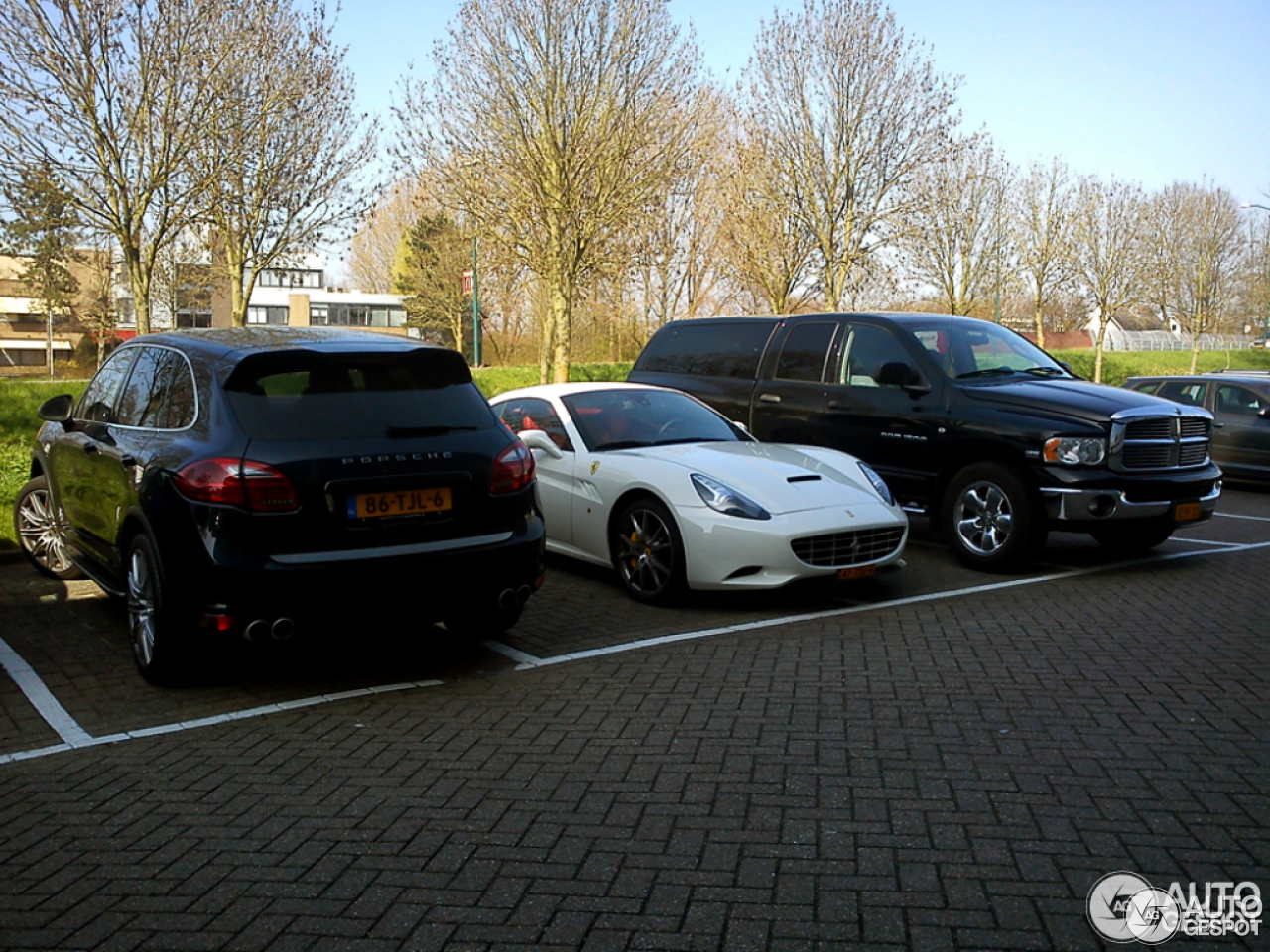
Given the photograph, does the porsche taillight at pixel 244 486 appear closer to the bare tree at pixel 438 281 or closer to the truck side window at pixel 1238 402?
the truck side window at pixel 1238 402

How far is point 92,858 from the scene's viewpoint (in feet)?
11.9

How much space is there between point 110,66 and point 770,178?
17130mm

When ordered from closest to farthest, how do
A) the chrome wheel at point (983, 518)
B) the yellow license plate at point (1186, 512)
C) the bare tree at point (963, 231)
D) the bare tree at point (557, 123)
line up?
the chrome wheel at point (983, 518)
the yellow license plate at point (1186, 512)
the bare tree at point (557, 123)
the bare tree at point (963, 231)

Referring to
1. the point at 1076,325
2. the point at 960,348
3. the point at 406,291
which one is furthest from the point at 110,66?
the point at 1076,325

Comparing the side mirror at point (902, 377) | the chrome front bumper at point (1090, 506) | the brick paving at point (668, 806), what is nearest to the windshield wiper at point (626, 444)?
the brick paving at point (668, 806)

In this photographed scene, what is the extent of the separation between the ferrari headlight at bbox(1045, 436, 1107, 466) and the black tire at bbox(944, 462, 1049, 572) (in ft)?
1.02

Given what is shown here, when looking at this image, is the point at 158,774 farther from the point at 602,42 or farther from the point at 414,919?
the point at 602,42

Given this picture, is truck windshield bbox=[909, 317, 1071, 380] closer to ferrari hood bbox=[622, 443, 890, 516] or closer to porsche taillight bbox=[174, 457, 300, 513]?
ferrari hood bbox=[622, 443, 890, 516]

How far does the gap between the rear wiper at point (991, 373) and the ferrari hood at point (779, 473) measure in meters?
1.76

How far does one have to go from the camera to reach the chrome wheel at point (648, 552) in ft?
23.7

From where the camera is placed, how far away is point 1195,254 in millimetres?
47438

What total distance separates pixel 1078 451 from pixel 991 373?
1330mm

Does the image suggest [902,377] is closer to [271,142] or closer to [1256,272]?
[271,142]

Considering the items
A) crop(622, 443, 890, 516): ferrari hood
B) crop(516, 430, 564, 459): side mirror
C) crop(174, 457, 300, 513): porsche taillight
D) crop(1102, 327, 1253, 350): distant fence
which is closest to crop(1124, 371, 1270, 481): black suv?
crop(622, 443, 890, 516): ferrari hood
